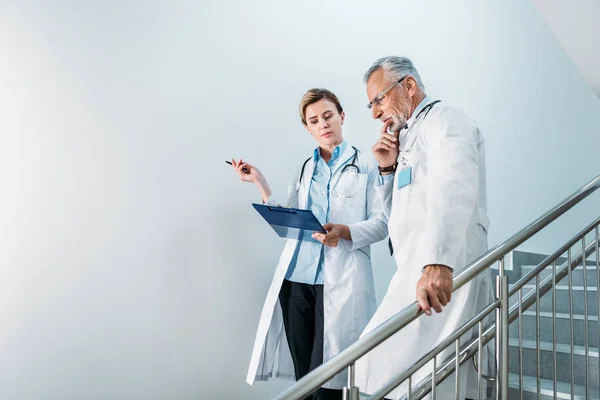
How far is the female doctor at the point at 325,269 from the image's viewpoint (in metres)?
2.47

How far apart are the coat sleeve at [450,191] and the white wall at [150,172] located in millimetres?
1444

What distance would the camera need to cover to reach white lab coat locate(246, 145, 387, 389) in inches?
96.7

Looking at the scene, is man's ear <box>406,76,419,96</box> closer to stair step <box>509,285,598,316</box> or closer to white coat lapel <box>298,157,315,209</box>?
white coat lapel <box>298,157,315,209</box>

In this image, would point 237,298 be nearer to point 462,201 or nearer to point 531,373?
point 531,373

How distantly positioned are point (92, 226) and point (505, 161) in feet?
9.85

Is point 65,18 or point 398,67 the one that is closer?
point 398,67

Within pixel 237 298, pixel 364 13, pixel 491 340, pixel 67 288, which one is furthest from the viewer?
pixel 364 13

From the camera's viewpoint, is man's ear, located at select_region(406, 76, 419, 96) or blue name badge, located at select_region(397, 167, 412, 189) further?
man's ear, located at select_region(406, 76, 419, 96)

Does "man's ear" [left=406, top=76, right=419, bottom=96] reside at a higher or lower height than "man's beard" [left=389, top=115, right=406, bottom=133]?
higher

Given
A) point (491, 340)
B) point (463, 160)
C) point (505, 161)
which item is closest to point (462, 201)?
point (463, 160)

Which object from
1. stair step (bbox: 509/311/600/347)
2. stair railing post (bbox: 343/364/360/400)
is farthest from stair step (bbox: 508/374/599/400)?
stair railing post (bbox: 343/364/360/400)

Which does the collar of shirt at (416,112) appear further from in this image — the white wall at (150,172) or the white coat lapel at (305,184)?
the white wall at (150,172)

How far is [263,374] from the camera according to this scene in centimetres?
263

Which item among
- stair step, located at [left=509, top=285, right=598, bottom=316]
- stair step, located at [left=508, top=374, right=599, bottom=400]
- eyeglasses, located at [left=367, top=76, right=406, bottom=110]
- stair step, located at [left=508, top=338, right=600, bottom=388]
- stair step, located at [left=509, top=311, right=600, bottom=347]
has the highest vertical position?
eyeglasses, located at [left=367, top=76, right=406, bottom=110]
